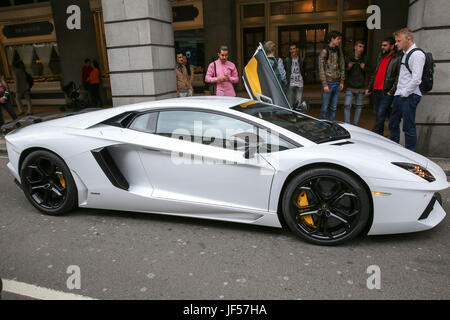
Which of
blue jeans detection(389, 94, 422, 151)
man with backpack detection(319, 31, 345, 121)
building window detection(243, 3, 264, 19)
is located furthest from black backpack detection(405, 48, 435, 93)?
building window detection(243, 3, 264, 19)

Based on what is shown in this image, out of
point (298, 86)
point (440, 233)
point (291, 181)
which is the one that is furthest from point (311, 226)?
point (298, 86)

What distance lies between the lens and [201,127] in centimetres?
368

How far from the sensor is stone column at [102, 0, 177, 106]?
8.12m

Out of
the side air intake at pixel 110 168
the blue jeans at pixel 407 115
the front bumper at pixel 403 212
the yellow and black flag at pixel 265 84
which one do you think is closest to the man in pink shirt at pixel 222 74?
the yellow and black flag at pixel 265 84

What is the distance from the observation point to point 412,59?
535 cm

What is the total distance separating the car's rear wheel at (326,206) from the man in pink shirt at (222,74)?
4.17 meters

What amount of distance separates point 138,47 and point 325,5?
256 inches

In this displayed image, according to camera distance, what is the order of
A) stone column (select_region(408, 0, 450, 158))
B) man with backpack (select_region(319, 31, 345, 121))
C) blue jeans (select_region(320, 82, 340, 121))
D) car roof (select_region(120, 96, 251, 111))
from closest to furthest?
car roof (select_region(120, 96, 251, 111))
stone column (select_region(408, 0, 450, 158))
man with backpack (select_region(319, 31, 345, 121))
blue jeans (select_region(320, 82, 340, 121))

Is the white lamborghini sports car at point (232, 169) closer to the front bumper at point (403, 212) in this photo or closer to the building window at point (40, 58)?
the front bumper at point (403, 212)

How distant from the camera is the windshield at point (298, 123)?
3634mm

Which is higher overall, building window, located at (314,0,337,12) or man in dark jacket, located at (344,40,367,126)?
building window, located at (314,0,337,12)

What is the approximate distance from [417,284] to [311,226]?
941 mm

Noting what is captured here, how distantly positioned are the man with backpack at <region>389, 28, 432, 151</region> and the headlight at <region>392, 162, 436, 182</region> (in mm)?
2546

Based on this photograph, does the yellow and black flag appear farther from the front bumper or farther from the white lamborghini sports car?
the front bumper
